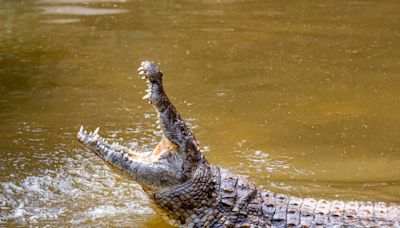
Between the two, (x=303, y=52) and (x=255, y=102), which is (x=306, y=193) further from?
(x=303, y=52)

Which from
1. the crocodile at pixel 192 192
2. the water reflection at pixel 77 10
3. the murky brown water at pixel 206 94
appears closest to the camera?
the crocodile at pixel 192 192

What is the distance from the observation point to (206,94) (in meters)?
8.05

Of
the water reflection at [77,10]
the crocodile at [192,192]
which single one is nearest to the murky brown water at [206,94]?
the water reflection at [77,10]

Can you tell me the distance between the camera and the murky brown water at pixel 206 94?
590 centimetres

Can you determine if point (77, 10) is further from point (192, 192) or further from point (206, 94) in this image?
point (192, 192)

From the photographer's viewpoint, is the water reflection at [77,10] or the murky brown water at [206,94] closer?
the murky brown water at [206,94]

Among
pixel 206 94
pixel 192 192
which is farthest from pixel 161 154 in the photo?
pixel 206 94

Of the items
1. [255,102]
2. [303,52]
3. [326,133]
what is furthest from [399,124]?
[303,52]

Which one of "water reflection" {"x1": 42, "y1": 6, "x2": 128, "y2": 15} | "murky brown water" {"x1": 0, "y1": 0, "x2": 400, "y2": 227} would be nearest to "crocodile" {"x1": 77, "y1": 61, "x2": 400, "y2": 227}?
"murky brown water" {"x1": 0, "y1": 0, "x2": 400, "y2": 227}

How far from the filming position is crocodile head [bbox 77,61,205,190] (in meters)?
4.62

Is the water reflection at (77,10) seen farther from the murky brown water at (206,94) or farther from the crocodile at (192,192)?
the crocodile at (192,192)

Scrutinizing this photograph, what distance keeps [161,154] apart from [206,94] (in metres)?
3.41

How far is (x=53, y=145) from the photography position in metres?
6.74

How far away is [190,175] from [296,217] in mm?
738
